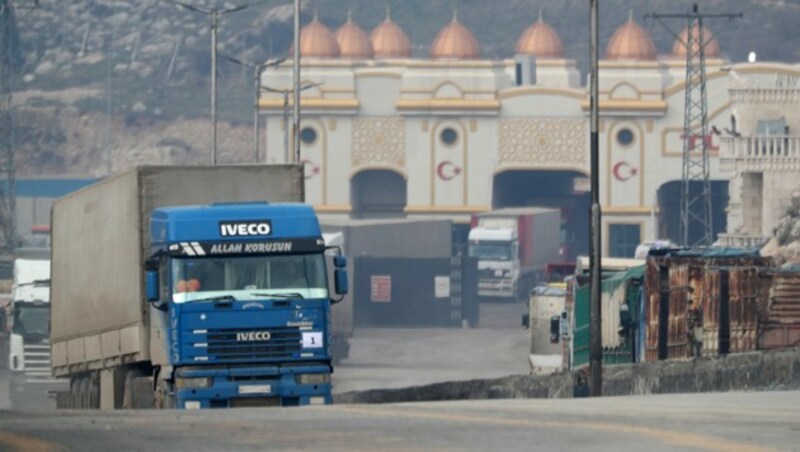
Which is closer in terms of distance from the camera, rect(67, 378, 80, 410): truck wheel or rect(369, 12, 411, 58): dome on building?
rect(67, 378, 80, 410): truck wheel

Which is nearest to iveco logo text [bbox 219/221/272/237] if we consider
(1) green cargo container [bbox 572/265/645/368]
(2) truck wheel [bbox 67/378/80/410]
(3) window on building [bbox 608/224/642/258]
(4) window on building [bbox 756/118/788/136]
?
(2) truck wheel [bbox 67/378/80/410]

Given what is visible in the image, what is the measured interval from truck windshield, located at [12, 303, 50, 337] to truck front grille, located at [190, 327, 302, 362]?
83.3 feet

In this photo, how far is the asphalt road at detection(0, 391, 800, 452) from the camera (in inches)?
794

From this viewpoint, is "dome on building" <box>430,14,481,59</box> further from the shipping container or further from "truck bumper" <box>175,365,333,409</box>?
"truck bumper" <box>175,365,333,409</box>

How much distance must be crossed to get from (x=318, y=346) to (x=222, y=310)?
4.67ft

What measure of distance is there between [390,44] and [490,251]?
42.8 m

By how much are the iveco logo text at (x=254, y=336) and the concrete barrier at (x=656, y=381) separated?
279 inches

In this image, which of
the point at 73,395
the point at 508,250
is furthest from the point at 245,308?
the point at 508,250

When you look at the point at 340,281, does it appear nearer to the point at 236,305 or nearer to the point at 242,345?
the point at 236,305

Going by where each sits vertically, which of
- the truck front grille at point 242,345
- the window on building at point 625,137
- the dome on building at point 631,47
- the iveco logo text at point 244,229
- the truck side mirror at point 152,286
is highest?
the dome on building at point 631,47

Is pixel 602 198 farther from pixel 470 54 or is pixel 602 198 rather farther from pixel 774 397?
pixel 774 397

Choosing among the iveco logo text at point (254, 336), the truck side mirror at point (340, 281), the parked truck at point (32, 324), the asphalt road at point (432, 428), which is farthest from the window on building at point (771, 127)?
the asphalt road at point (432, 428)

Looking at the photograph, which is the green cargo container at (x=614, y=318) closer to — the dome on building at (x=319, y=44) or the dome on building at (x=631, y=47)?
the dome on building at (x=631, y=47)

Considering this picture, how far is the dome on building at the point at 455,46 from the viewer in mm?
147125
